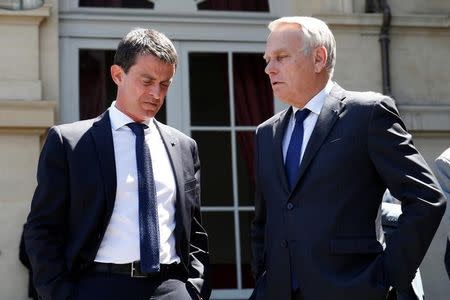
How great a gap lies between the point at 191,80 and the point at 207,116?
1.12ft

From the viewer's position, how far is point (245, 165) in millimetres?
8594

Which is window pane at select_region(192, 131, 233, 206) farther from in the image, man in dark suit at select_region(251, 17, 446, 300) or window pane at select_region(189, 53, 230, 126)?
man in dark suit at select_region(251, 17, 446, 300)

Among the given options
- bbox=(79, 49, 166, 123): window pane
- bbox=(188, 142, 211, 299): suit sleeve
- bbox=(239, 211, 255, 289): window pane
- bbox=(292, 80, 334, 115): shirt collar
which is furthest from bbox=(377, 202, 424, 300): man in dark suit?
bbox=(79, 49, 166, 123): window pane

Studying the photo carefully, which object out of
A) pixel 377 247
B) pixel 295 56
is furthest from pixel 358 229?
pixel 295 56

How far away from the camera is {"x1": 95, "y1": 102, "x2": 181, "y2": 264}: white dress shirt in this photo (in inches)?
158

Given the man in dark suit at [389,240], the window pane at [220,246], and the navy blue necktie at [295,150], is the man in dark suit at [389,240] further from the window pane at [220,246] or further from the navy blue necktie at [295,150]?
the window pane at [220,246]

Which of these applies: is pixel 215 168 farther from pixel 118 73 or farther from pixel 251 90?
pixel 118 73

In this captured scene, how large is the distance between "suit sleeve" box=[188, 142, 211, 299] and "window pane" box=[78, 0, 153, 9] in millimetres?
4326

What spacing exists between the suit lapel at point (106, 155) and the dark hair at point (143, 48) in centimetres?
26

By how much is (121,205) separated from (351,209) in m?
0.93

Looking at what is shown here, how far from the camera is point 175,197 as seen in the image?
4.24 meters

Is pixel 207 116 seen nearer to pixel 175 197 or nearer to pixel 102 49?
pixel 102 49

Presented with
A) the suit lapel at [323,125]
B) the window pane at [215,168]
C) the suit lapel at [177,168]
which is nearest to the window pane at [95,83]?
the window pane at [215,168]

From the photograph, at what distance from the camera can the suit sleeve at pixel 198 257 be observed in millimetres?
4239
